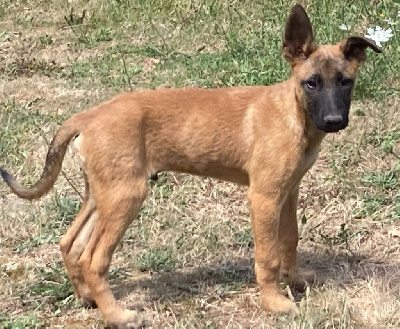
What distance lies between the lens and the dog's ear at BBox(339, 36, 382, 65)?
4.49 meters

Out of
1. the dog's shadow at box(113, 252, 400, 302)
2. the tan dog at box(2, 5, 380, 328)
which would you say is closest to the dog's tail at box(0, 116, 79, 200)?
the tan dog at box(2, 5, 380, 328)

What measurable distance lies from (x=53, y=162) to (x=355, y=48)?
2.07m

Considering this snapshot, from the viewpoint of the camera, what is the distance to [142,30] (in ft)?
33.7

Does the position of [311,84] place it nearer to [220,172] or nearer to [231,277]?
[220,172]

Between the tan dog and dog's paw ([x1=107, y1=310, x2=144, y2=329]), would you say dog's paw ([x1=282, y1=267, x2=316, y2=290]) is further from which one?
dog's paw ([x1=107, y1=310, x2=144, y2=329])

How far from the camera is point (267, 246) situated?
453 centimetres

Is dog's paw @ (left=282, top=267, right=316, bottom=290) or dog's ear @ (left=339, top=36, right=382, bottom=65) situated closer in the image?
dog's ear @ (left=339, top=36, right=382, bottom=65)

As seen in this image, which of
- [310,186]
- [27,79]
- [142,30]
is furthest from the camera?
[142,30]

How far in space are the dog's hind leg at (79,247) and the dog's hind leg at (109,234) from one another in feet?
0.77

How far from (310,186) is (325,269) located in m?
1.10

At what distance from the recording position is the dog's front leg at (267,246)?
4.52 metres

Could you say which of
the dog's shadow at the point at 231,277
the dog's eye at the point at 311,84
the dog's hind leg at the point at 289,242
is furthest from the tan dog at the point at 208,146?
the dog's shadow at the point at 231,277

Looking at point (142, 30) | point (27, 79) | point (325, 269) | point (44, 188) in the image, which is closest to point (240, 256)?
point (325, 269)

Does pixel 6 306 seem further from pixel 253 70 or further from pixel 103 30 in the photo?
pixel 103 30
